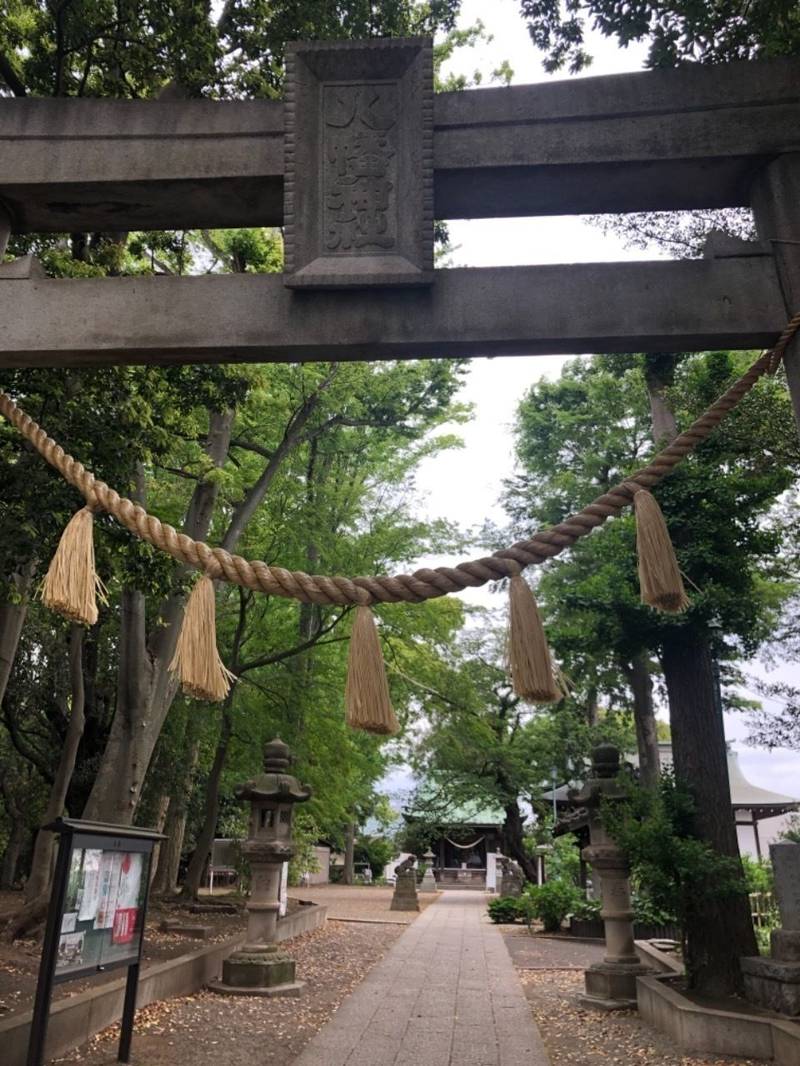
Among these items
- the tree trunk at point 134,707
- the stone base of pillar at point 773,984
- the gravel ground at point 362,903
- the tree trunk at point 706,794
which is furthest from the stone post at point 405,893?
the stone base of pillar at point 773,984

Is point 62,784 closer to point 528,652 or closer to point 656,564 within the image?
point 528,652

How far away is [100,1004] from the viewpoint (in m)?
5.13

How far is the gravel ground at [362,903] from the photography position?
15.0 m

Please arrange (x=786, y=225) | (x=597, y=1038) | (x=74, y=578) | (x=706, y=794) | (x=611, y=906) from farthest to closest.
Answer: (x=611, y=906)
(x=706, y=794)
(x=597, y=1038)
(x=786, y=225)
(x=74, y=578)

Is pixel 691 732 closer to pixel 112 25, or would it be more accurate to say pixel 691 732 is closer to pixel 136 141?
pixel 136 141

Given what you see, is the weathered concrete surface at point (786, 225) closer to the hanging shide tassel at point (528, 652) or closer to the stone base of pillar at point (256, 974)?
the hanging shide tassel at point (528, 652)

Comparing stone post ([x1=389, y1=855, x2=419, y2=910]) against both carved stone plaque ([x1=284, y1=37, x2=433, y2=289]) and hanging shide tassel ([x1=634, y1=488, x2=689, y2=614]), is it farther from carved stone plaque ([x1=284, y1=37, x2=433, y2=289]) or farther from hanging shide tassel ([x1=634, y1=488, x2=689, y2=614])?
carved stone plaque ([x1=284, y1=37, x2=433, y2=289])

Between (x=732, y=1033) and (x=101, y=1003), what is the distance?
412cm

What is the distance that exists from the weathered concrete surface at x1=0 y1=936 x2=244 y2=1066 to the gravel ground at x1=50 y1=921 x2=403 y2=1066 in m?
0.08

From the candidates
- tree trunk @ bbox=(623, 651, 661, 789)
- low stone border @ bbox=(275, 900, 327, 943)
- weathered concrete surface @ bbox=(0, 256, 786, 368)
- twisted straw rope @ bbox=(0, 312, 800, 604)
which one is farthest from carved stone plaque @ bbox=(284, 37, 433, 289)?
tree trunk @ bbox=(623, 651, 661, 789)

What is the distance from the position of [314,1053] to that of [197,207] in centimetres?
528

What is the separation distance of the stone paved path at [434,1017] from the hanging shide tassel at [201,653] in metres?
3.80

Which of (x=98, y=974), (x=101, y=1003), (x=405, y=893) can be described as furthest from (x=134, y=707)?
(x=405, y=893)

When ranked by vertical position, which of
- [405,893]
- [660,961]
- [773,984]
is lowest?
[405,893]
